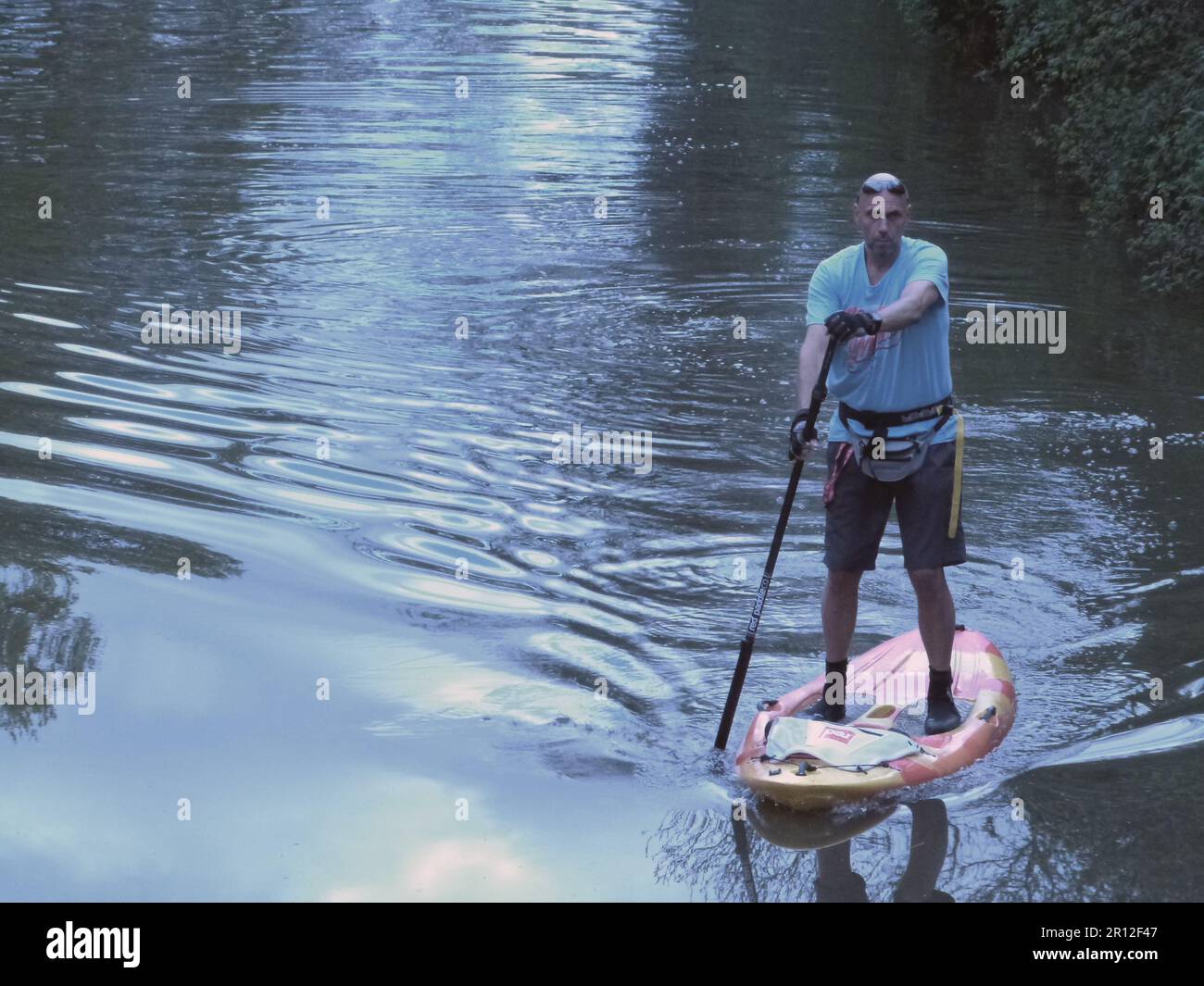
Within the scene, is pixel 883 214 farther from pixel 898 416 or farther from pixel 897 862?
pixel 897 862

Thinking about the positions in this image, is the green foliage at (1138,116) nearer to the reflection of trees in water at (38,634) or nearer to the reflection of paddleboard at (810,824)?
the reflection of paddleboard at (810,824)

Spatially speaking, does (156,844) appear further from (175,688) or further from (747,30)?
(747,30)

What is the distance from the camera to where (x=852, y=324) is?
16.8ft

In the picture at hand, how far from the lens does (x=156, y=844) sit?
493 centimetres

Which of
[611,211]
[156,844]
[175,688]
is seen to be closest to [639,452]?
[175,688]

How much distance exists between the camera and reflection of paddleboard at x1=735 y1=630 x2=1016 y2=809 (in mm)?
5148

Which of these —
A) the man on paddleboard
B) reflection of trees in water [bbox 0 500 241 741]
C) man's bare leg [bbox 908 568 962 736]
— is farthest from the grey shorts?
reflection of trees in water [bbox 0 500 241 741]

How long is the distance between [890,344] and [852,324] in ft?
0.86

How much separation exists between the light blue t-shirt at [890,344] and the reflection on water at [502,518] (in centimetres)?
130

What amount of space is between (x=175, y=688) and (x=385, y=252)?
741 cm

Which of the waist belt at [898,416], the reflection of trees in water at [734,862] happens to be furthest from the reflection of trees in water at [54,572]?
the waist belt at [898,416]

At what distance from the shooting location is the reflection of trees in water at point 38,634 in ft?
18.8

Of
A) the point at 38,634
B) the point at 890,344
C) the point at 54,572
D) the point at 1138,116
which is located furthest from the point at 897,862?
the point at 1138,116
